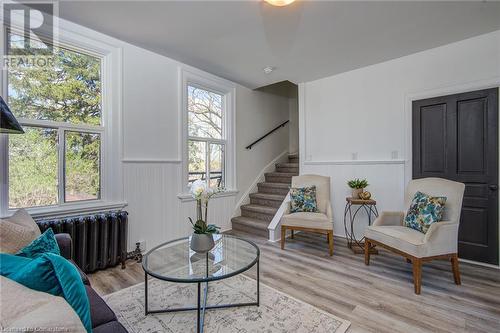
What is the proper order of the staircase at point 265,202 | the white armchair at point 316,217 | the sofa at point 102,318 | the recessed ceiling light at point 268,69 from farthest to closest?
the staircase at point 265,202
the recessed ceiling light at point 268,69
the white armchair at point 316,217
the sofa at point 102,318

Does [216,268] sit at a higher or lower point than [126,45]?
lower

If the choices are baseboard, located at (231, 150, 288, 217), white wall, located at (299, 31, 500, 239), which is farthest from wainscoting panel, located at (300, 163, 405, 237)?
baseboard, located at (231, 150, 288, 217)

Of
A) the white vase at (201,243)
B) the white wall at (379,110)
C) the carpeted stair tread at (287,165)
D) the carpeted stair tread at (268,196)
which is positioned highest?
the white wall at (379,110)

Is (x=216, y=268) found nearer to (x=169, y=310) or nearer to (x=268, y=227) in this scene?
(x=169, y=310)

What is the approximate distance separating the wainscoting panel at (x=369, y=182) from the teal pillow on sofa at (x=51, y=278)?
11.8 ft

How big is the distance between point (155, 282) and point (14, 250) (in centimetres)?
129

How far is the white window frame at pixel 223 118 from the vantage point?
11.6ft

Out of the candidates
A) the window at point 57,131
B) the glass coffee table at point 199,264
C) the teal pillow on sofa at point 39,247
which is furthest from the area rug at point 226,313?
the window at point 57,131

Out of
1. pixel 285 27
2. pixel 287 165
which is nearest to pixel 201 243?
pixel 285 27

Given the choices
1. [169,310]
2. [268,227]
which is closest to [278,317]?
[169,310]

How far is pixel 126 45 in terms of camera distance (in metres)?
2.94

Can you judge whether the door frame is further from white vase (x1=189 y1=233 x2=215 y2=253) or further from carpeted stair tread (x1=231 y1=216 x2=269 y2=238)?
white vase (x1=189 y1=233 x2=215 y2=253)

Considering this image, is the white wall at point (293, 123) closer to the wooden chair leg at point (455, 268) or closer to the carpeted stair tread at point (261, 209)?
the carpeted stair tread at point (261, 209)

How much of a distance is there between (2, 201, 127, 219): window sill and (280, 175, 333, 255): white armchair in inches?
82.1
